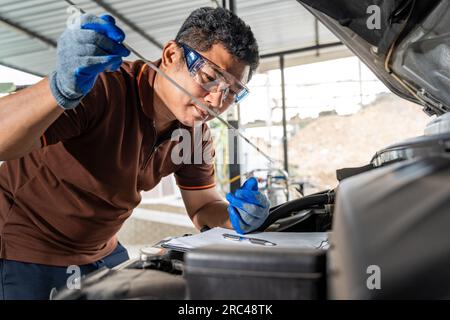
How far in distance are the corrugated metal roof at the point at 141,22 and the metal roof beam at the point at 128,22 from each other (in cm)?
3

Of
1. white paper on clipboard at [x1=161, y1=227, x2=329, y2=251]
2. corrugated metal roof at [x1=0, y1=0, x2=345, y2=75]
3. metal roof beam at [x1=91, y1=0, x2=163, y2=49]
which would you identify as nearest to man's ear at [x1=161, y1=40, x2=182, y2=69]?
white paper on clipboard at [x1=161, y1=227, x2=329, y2=251]

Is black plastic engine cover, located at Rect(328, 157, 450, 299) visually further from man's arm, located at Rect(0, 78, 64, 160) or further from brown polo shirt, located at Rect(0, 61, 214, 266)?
brown polo shirt, located at Rect(0, 61, 214, 266)

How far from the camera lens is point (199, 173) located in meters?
1.65

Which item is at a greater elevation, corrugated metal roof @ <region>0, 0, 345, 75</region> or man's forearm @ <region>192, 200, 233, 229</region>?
corrugated metal roof @ <region>0, 0, 345, 75</region>

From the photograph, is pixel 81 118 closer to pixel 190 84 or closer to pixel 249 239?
pixel 190 84

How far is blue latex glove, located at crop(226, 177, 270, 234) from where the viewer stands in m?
1.16

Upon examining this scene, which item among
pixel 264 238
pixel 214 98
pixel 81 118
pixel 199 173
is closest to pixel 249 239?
pixel 264 238

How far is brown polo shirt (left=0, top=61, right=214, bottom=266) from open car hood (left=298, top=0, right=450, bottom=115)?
0.64m

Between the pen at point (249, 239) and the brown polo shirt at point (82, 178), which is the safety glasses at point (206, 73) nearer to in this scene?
the brown polo shirt at point (82, 178)

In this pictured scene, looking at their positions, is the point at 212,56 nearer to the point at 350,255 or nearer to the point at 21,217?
the point at 21,217

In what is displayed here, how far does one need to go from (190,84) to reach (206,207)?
63cm

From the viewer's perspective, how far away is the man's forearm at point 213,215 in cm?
145
